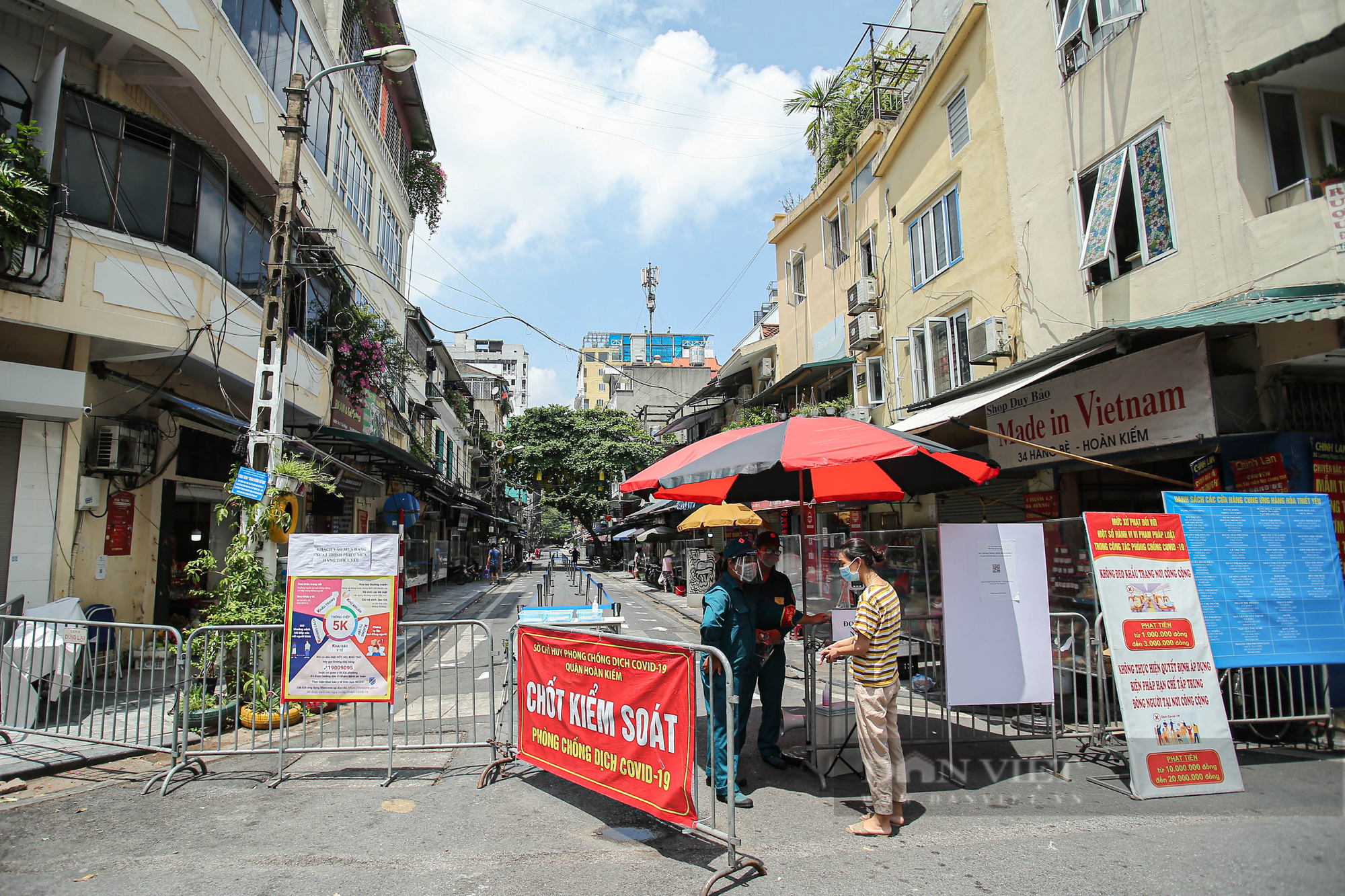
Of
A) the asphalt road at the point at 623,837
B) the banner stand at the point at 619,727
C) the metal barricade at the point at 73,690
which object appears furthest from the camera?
the metal barricade at the point at 73,690

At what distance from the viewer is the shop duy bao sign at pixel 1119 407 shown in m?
6.36

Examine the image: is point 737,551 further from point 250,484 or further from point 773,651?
point 250,484

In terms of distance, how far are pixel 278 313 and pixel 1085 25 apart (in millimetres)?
10982

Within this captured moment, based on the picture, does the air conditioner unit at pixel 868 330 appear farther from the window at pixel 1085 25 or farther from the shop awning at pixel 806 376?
the window at pixel 1085 25

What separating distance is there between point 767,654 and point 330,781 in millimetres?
3677

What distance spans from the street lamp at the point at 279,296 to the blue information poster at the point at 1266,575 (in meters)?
9.23

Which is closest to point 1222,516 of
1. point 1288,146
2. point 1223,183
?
point 1223,183

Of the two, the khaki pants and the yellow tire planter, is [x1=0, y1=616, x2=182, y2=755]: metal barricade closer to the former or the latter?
the yellow tire planter

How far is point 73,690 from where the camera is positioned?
6.65m

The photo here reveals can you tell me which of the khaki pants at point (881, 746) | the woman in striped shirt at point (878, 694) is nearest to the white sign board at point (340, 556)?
the woman in striped shirt at point (878, 694)

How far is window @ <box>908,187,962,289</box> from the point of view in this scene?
12141 millimetres

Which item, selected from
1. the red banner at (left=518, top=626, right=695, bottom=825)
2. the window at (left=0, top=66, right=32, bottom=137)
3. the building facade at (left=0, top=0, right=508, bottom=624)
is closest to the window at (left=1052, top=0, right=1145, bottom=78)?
the red banner at (left=518, top=626, right=695, bottom=825)

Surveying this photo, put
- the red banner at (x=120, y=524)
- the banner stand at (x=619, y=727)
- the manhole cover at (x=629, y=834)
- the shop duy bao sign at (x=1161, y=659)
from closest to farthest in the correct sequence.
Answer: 1. the banner stand at (x=619, y=727)
2. the manhole cover at (x=629, y=834)
3. the shop duy bao sign at (x=1161, y=659)
4. the red banner at (x=120, y=524)

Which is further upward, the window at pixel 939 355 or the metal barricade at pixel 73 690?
the window at pixel 939 355
